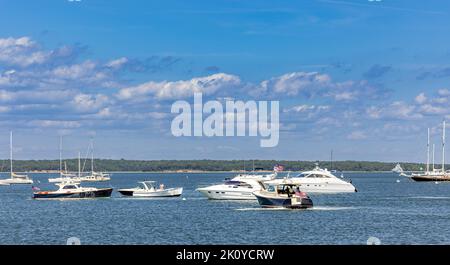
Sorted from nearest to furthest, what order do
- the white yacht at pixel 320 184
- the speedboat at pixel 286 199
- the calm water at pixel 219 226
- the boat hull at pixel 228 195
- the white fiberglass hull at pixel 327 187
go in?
the calm water at pixel 219 226 < the speedboat at pixel 286 199 < the boat hull at pixel 228 195 < the white yacht at pixel 320 184 < the white fiberglass hull at pixel 327 187

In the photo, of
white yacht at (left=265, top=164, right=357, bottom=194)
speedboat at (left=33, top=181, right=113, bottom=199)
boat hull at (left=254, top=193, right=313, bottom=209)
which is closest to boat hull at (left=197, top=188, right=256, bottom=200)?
speedboat at (left=33, top=181, right=113, bottom=199)

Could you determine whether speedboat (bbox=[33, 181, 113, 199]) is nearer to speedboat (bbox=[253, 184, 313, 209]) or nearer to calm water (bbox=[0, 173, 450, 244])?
calm water (bbox=[0, 173, 450, 244])

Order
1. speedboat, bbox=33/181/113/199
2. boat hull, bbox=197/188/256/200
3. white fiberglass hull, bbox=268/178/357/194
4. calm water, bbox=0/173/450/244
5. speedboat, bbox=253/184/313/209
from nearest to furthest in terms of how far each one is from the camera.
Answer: calm water, bbox=0/173/450/244 → speedboat, bbox=253/184/313/209 → boat hull, bbox=197/188/256/200 → speedboat, bbox=33/181/113/199 → white fiberglass hull, bbox=268/178/357/194

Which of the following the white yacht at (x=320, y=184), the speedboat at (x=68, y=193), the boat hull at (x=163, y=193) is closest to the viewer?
the speedboat at (x=68, y=193)

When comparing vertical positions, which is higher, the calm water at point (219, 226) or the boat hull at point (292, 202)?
the boat hull at point (292, 202)

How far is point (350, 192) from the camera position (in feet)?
500

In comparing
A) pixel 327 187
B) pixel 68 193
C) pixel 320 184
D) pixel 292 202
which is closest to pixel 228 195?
pixel 68 193

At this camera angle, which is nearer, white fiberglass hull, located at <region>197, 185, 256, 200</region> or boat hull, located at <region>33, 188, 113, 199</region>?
white fiberglass hull, located at <region>197, 185, 256, 200</region>

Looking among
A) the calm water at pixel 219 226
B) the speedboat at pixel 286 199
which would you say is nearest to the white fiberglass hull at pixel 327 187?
the calm water at pixel 219 226

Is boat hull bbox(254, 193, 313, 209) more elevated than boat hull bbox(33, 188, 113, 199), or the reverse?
boat hull bbox(254, 193, 313, 209)

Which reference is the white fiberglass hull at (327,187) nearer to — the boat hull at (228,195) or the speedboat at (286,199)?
the boat hull at (228,195)

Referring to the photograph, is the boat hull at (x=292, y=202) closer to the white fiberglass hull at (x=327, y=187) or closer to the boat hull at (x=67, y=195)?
the boat hull at (x=67, y=195)

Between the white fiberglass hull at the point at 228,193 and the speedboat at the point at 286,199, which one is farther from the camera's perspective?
the white fiberglass hull at the point at 228,193
